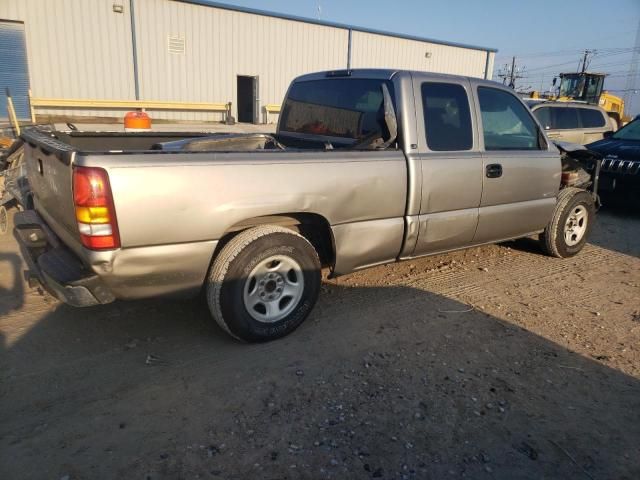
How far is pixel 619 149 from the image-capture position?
8.12 meters

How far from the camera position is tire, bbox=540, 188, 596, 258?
214 inches

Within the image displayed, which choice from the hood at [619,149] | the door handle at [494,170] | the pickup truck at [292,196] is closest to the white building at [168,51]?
the pickup truck at [292,196]

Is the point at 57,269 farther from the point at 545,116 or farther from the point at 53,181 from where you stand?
the point at 545,116

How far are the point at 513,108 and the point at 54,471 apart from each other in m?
4.75

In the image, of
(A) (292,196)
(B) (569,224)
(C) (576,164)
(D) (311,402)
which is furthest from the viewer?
(C) (576,164)

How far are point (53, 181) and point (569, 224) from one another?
17.3ft

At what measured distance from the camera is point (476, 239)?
465 centimetres

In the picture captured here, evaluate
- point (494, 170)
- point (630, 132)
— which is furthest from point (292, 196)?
point (630, 132)

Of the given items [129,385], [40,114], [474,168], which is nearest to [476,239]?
[474,168]

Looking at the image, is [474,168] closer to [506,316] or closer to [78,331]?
[506,316]

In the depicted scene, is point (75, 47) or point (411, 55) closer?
point (75, 47)

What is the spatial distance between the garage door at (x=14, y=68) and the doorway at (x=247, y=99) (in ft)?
27.4

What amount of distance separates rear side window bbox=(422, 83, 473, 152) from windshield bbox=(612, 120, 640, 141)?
20.2 ft

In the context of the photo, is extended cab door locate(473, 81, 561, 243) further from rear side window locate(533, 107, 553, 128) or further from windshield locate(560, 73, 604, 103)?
windshield locate(560, 73, 604, 103)
